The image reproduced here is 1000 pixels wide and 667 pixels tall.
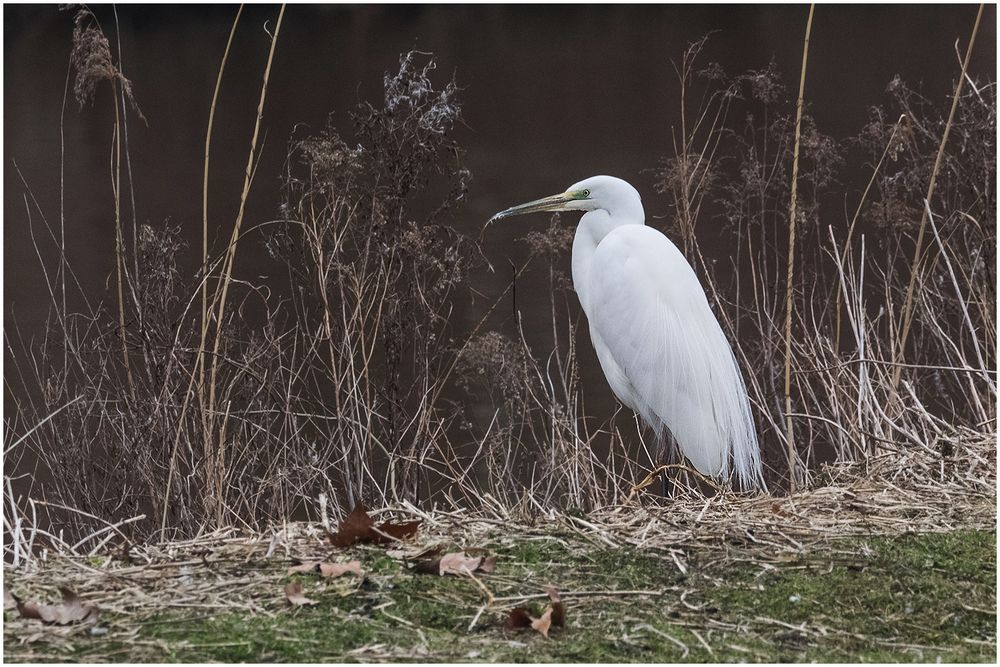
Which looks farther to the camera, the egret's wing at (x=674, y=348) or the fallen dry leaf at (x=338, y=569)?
the egret's wing at (x=674, y=348)

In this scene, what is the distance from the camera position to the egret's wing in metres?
2.68

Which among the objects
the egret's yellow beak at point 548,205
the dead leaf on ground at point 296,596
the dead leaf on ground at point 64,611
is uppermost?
the egret's yellow beak at point 548,205

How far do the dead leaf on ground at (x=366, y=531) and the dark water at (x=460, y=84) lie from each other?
291 centimetres

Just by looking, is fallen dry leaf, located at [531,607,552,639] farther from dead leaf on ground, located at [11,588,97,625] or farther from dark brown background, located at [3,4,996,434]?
dark brown background, located at [3,4,996,434]

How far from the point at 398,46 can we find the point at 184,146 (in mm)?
1729

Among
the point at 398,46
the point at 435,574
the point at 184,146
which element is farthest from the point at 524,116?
the point at 435,574

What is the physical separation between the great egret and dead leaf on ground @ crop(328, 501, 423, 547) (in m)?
1.05

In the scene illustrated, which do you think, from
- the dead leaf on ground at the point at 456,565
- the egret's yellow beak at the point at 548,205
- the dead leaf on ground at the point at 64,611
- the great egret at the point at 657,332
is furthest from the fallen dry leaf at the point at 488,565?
the egret's yellow beak at the point at 548,205

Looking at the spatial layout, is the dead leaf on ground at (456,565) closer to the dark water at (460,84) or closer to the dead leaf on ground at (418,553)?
the dead leaf on ground at (418,553)

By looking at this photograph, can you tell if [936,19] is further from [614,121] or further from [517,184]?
[517,184]

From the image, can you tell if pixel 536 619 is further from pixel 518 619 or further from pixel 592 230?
pixel 592 230

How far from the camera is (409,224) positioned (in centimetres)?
241

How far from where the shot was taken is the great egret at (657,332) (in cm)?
269

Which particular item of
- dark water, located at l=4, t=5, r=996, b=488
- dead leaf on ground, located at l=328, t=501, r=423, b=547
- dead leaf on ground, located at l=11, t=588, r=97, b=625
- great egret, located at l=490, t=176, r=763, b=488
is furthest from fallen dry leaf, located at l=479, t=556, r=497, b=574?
dark water, located at l=4, t=5, r=996, b=488
